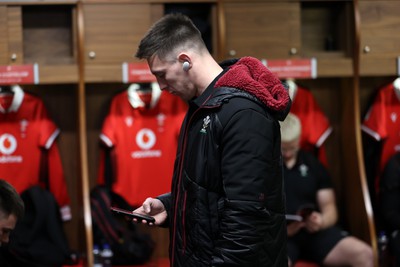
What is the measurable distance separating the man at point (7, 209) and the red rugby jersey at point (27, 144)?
157 cm

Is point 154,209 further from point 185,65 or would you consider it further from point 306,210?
point 306,210

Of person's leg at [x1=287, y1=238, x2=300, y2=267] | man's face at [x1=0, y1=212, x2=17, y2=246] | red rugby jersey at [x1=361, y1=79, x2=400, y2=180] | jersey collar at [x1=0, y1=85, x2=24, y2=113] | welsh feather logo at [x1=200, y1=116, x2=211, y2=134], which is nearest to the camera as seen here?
welsh feather logo at [x1=200, y1=116, x2=211, y2=134]

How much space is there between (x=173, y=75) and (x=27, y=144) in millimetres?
2545

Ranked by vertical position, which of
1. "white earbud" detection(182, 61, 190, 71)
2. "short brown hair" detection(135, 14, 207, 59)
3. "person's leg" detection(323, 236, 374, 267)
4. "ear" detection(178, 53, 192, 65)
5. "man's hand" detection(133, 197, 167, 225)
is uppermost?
"short brown hair" detection(135, 14, 207, 59)

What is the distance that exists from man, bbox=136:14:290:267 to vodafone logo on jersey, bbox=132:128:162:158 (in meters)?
2.36

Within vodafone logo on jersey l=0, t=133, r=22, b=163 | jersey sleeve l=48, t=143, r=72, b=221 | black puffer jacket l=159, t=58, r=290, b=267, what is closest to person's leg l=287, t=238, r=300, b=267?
jersey sleeve l=48, t=143, r=72, b=221

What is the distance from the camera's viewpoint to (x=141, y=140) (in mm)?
4809

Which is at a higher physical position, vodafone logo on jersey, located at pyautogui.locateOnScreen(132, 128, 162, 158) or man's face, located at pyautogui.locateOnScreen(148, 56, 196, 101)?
man's face, located at pyautogui.locateOnScreen(148, 56, 196, 101)

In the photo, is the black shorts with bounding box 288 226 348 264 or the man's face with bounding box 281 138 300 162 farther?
the man's face with bounding box 281 138 300 162

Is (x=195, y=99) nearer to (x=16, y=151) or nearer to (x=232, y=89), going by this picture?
(x=232, y=89)

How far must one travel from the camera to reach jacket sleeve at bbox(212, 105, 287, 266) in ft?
7.07

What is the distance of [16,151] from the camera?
15.3ft

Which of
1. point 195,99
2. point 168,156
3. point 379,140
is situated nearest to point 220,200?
point 195,99

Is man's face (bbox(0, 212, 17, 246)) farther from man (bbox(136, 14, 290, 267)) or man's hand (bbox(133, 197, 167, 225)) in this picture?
man (bbox(136, 14, 290, 267))
